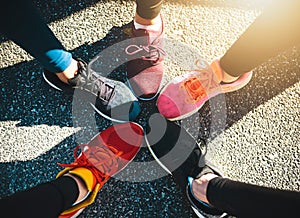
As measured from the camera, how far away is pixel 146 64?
140 centimetres

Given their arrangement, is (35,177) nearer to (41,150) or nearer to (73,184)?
(41,150)

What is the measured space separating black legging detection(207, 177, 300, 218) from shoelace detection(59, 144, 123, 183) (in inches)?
17.2

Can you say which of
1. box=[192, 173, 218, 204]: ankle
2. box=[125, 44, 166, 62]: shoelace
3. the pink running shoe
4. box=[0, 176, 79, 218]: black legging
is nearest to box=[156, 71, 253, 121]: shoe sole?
the pink running shoe

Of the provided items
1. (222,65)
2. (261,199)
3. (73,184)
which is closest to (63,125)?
(73,184)

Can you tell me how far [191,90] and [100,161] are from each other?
0.46 m

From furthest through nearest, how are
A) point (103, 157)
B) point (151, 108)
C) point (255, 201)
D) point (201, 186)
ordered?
point (151, 108) → point (103, 157) → point (201, 186) → point (255, 201)

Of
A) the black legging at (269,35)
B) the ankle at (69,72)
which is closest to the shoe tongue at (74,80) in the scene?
the ankle at (69,72)

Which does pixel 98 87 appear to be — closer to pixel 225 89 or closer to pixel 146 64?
pixel 146 64

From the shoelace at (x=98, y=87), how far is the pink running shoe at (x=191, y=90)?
21cm

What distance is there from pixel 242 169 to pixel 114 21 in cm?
87

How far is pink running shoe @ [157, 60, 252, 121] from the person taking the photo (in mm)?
1327

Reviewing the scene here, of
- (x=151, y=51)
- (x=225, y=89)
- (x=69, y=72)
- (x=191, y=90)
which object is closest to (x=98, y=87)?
(x=69, y=72)

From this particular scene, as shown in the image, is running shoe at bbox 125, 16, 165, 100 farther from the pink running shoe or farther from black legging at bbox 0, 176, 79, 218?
black legging at bbox 0, 176, 79, 218

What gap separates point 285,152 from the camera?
1413 millimetres
